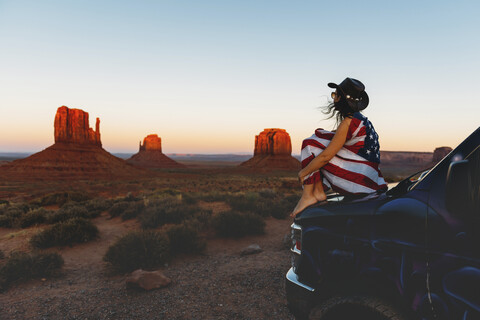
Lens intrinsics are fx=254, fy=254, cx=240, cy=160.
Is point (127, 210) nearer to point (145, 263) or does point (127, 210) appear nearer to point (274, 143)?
point (145, 263)

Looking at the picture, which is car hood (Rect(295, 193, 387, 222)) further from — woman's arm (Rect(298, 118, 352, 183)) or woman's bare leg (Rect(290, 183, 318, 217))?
woman's arm (Rect(298, 118, 352, 183))

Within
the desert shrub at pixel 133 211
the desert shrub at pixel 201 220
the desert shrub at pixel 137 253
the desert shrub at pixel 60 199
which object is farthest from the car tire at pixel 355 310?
the desert shrub at pixel 60 199

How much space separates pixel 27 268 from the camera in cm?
517

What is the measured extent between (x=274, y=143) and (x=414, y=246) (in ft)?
323

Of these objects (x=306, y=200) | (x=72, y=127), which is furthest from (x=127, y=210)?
(x=72, y=127)

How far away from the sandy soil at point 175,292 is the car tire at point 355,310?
206cm

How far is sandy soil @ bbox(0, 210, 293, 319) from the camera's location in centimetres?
383

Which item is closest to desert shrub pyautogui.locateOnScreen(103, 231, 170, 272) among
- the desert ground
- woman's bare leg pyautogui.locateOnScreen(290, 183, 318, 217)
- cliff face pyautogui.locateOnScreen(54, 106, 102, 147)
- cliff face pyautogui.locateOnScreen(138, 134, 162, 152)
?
the desert ground

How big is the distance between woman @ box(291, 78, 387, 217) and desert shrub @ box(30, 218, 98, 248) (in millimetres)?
7422

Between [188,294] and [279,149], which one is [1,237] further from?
[279,149]

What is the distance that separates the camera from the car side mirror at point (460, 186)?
1385mm

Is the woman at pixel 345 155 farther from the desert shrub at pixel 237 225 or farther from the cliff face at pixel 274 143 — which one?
the cliff face at pixel 274 143

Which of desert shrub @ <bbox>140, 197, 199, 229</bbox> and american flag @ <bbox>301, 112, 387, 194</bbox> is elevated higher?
american flag @ <bbox>301, 112, 387, 194</bbox>

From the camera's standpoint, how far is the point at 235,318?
3.61m
